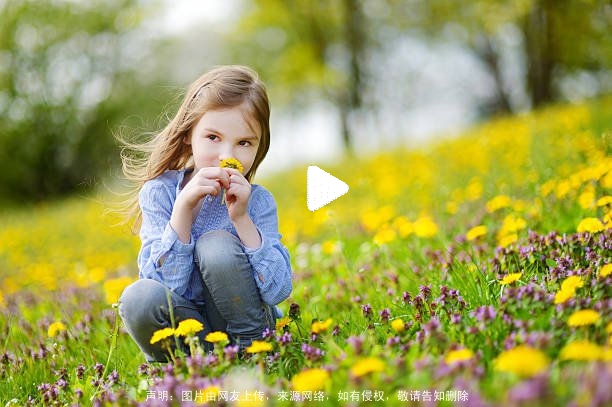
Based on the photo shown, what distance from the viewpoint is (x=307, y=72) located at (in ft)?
57.0

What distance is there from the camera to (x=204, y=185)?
2223 millimetres

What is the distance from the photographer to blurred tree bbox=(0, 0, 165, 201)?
1429 cm

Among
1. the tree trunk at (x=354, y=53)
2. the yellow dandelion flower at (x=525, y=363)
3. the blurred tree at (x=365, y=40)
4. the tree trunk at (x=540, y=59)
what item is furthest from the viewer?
the blurred tree at (x=365, y=40)

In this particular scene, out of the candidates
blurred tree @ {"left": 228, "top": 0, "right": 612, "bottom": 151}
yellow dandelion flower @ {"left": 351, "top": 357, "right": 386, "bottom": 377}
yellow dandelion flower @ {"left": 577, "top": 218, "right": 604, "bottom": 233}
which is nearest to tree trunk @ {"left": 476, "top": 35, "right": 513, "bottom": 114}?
blurred tree @ {"left": 228, "top": 0, "right": 612, "bottom": 151}

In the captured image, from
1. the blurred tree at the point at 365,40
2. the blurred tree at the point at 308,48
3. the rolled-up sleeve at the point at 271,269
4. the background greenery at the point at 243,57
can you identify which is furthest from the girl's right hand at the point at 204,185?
the blurred tree at the point at 308,48

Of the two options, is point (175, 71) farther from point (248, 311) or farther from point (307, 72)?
point (248, 311)

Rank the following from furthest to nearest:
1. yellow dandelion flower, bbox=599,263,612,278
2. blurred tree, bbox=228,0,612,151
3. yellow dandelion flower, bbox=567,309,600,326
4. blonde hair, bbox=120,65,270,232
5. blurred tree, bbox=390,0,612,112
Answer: blurred tree, bbox=228,0,612,151 < blurred tree, bbox=390,0,612,112 < blonde hair, bbox=120,65,270,232 < yellow dandelion flower, bbox=599,263,612,278 < yellow dandelion flower, bbox=567,309,600,326

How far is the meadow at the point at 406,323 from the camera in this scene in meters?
1.52

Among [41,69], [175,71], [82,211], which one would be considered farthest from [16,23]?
[82,211]

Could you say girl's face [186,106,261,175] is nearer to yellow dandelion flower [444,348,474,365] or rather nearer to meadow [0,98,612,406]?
meadow [0,98,612,406]

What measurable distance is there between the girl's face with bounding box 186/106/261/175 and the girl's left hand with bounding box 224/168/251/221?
0.13m

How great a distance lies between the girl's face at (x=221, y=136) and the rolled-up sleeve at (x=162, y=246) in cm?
22

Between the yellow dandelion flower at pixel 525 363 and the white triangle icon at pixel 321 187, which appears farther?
the white triangle icon at pixel 321 187

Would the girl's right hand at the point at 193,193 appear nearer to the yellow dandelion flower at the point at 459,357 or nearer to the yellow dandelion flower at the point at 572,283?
the yellow dandelion flower at the point at 459,357
